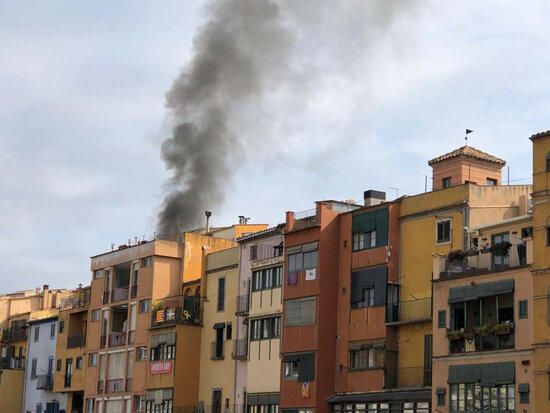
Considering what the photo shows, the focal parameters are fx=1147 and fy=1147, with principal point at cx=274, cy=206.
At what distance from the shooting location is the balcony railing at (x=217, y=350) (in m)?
81.4

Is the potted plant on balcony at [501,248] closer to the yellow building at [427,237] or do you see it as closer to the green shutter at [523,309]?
the green shutter at [523,309]

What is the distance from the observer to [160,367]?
84375 millimetres

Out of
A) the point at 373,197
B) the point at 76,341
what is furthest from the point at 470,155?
Result: the point at 76,341

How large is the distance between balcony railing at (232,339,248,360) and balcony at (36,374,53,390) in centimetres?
2866

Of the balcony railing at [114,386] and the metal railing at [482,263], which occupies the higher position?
the metal railing at [482,263]

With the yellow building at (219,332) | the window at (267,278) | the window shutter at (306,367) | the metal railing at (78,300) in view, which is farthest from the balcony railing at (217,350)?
the metal railing at (78,300)

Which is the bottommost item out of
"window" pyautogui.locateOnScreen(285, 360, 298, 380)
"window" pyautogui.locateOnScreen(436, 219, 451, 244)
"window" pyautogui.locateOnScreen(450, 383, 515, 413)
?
"window" pyautogui.locateOnScreen(450, 383, 515, 413)

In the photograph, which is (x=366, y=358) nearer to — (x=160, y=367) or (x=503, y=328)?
(x=503, y=328)

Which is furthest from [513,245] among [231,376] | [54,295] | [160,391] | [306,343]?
[54,295]

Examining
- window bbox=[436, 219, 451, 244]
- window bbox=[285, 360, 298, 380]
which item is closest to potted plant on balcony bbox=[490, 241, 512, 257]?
window bbox=[436, 219, 451, 244]

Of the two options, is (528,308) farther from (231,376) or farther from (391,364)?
(231,376)

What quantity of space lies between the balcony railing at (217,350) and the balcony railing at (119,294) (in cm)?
1198

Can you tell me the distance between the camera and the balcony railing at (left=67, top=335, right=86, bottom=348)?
96.7 metres

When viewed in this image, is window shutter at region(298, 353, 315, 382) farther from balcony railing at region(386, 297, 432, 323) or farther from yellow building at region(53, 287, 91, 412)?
yellow building at region(53, 287, 91, 412)
